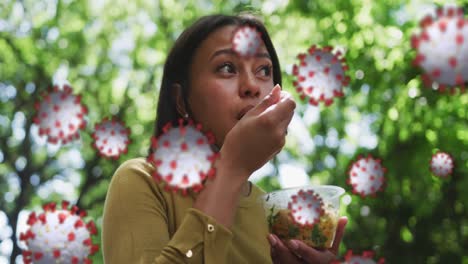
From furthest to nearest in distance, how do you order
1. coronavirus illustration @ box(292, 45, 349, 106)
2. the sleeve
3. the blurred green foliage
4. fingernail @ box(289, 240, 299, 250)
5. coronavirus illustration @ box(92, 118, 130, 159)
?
1. the blurred green foliage
2. coronavirus illustration @ box(92, 118, 130, 159)
3. coronavirus illustration @ box(292, 45, 349, 106)
4. fingernail @ box(289, 240, 299, 250)
5. the sleeve

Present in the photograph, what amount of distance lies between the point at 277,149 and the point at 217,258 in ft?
0.59

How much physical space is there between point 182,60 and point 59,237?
0.42 meters

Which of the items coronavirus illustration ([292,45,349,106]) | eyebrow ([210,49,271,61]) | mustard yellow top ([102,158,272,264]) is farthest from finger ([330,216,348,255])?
eyebrow ([210,49,271,61])

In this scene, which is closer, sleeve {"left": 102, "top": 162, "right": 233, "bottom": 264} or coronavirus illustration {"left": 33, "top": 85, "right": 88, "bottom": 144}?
sleeve {"left": 102, "top": 162, "right": 233, "bottom": 264}

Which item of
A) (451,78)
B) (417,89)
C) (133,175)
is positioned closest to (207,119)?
(133,175)

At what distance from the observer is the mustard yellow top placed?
859 mm

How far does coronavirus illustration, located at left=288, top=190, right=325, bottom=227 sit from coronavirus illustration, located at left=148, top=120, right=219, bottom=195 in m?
0.15

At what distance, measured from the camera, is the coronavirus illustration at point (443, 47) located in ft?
2.35

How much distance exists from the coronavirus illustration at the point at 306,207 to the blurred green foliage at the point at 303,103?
0.73m

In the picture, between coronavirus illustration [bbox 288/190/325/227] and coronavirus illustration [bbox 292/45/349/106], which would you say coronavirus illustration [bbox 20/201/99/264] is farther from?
coronavirus illustration [bbox 292/45/349/106]

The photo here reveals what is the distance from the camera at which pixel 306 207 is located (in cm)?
100

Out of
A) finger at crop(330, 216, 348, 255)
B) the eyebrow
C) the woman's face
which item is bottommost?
finger at crop(330, 216, 348, 255)

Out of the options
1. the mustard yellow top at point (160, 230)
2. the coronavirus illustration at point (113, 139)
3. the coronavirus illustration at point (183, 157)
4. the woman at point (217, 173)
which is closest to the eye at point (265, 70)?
the woman at point (217, 173)

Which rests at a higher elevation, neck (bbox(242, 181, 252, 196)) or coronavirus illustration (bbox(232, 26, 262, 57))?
coronavirus illustration (bbox(232, 26, 262, 57))
